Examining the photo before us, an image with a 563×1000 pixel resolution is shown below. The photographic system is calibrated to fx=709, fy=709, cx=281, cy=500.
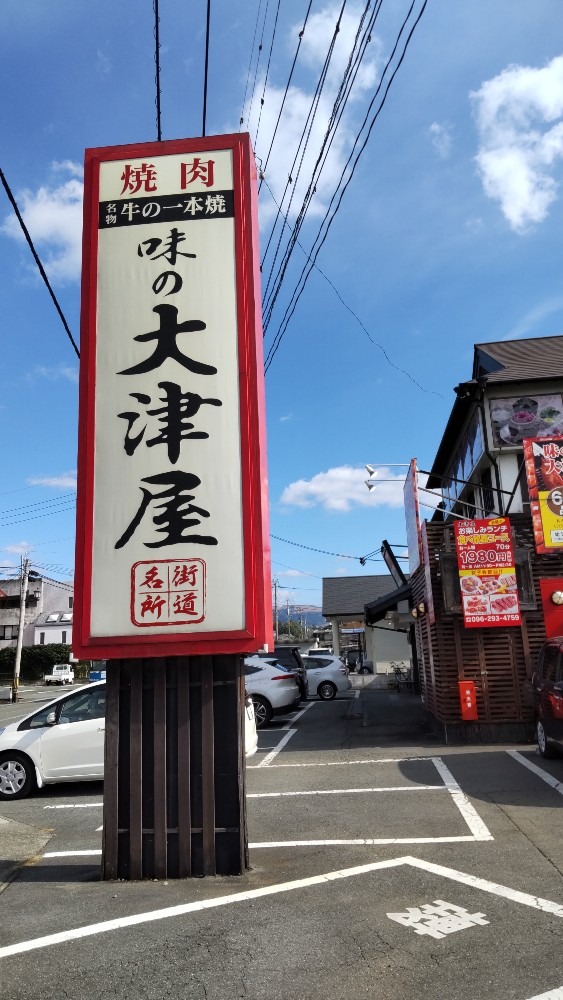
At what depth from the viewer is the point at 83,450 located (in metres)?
5.86

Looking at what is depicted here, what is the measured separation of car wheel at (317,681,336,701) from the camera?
76.8ft

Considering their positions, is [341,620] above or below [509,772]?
above

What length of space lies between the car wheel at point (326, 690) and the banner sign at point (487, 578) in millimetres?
12406

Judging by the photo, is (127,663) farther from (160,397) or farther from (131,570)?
(160,397)

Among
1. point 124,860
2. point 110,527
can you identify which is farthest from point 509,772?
point 110,527

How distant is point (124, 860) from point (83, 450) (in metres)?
3.20

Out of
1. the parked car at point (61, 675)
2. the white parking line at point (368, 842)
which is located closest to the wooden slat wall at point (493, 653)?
the white parking line at point (368, 842)

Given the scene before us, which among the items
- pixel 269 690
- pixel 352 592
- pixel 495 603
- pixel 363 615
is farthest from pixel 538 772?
pixel 352 592

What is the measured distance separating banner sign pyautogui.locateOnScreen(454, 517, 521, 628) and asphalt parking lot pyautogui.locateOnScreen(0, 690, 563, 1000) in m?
3.50

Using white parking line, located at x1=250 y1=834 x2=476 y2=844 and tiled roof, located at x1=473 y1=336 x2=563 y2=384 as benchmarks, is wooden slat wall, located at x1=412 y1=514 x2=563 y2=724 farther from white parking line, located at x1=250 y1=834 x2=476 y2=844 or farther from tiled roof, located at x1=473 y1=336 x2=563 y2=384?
tiled roof, located at x1=473 y1=336 x2=563 y2=384

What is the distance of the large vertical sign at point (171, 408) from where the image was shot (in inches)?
217

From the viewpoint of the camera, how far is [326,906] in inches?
180

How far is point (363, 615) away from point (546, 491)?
23926mm

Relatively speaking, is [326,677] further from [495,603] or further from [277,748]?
[495,603]
